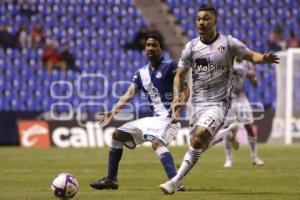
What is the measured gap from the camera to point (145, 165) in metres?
17.1

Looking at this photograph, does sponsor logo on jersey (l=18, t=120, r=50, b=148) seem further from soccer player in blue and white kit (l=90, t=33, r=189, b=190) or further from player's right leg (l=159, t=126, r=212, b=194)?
player's right leg (l=159, t=126, r=212, b=194)

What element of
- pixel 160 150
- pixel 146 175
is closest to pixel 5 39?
pixel 146 175

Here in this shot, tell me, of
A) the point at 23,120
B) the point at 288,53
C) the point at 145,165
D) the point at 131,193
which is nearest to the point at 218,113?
the point at 131,193

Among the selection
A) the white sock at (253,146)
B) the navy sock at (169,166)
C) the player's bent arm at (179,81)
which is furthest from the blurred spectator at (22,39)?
the player's bent arm at (179,81)

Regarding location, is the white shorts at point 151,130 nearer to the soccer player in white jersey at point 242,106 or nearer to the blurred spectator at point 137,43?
the soccer player in white jersey at point 242,106

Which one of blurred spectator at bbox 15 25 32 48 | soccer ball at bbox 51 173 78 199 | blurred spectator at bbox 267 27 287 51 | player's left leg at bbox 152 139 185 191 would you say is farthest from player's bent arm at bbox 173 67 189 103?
blurred spectator at bbox 267 27 287 51

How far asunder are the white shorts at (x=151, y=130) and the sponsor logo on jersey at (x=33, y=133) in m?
14.0

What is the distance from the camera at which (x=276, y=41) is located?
31.9 m

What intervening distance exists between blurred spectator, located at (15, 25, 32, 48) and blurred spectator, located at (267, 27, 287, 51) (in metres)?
9.01

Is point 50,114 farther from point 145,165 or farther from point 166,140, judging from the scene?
point 166,140

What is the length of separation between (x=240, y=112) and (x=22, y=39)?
481 inches

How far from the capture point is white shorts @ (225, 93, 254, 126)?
17.8 metres

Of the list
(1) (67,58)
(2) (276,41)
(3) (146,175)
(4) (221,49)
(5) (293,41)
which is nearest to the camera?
(4) (221,49)

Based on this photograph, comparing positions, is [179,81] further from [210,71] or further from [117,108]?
[117,108]
